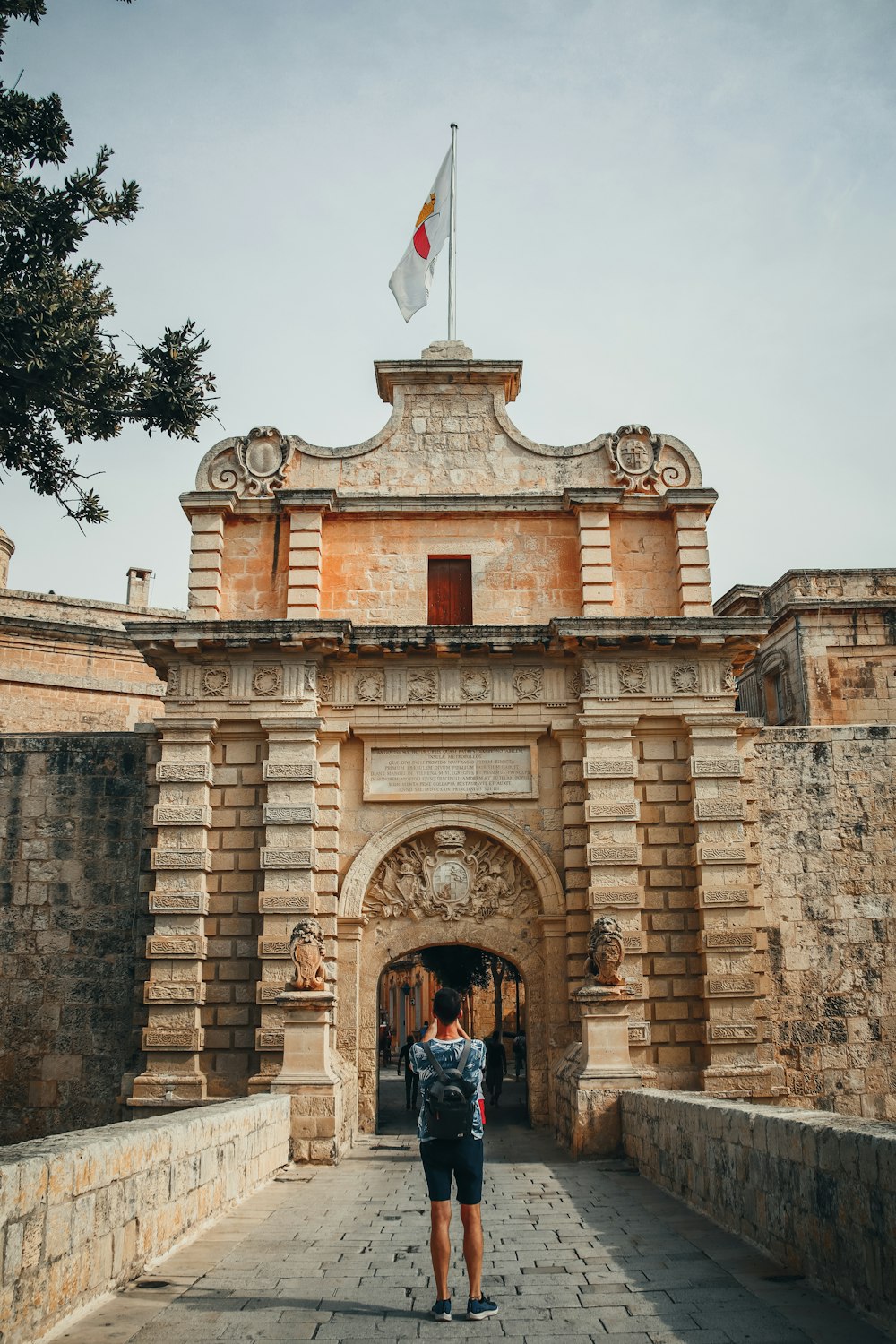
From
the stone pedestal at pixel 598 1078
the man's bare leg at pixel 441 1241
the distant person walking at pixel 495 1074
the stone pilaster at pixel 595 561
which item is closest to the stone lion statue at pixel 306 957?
the stone pedestal at pixel 598 1078

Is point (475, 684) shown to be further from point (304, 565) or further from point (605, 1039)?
point (605, 1039)

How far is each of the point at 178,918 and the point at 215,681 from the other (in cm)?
298

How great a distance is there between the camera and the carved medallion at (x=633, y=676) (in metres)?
14.6

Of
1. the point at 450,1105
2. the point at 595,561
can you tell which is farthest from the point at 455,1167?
the point at 595,561

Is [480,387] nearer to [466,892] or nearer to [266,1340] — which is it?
[466,892]

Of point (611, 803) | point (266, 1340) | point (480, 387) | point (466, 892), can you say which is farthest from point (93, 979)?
point (266, 1340)

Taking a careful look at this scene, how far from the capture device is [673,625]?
570 inches

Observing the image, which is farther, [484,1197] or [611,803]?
[611,803]

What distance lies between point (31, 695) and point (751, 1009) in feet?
50.3

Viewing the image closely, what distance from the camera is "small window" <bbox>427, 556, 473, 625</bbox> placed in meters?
15.4

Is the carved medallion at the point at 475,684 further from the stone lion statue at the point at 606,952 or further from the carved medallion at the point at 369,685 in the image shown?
the stone lion statue at the point at 606,952

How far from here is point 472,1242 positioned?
553 centimetres

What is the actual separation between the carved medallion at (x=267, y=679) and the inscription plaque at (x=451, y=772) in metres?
1.47

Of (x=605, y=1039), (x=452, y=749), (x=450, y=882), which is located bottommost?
(x=605, y=1039)
